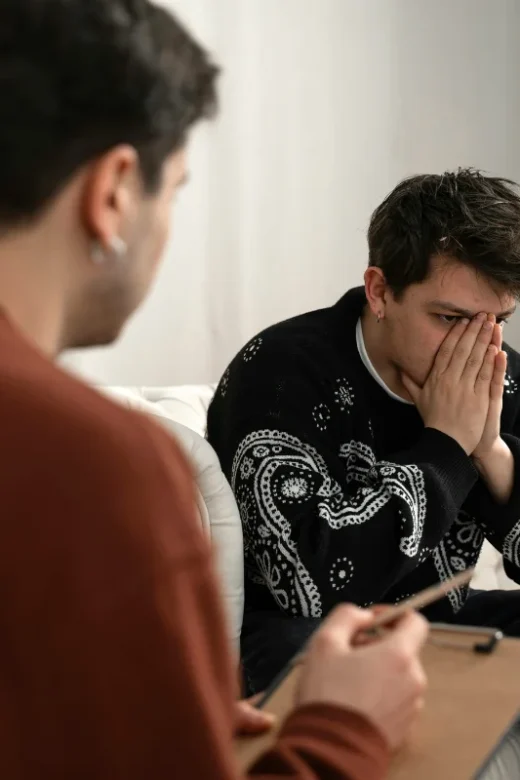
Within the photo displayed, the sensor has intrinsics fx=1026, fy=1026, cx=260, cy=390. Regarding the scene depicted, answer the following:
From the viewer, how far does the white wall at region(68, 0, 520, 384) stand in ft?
7.28

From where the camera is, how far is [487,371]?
59.4 inches

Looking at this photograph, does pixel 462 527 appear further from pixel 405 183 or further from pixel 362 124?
pixel 362 124

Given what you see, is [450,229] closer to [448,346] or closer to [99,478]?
[448,346]

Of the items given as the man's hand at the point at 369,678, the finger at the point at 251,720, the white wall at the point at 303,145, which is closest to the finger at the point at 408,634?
the man's hand at the point at 369,678

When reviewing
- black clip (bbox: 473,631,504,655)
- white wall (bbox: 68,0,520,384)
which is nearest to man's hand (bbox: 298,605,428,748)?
black clip (bbox: 473,631,504,655)

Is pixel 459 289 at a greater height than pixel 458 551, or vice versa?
pixel 459 289

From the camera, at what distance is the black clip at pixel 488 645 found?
35.3 inches

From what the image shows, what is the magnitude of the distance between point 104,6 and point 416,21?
2267mm

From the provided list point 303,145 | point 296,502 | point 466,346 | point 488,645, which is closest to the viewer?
point 488,645

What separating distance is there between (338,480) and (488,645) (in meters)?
0.58

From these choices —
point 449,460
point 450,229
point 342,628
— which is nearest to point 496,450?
point 449,460

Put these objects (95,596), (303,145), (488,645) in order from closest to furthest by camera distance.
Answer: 1. (95,596)
2. (488,645)
3. (303,145)

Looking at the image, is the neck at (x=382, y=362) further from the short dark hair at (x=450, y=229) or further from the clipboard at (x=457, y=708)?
the clipboard at (x=457, y=708)

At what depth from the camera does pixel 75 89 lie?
0.56 metres
